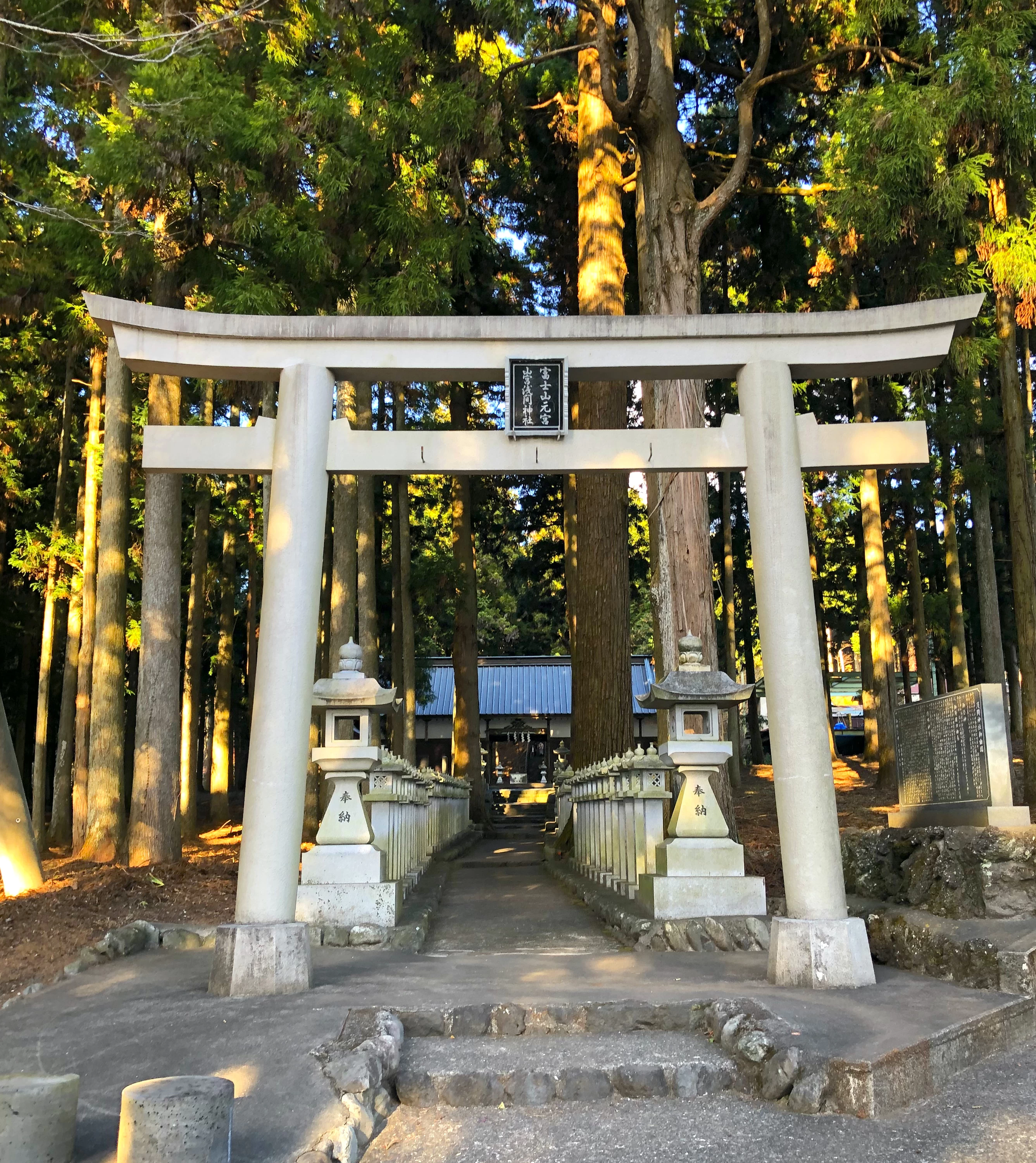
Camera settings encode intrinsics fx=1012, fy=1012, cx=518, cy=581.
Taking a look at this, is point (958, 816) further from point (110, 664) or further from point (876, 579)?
point (876, 579)

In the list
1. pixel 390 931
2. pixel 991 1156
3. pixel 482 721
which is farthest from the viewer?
pixel 482 721

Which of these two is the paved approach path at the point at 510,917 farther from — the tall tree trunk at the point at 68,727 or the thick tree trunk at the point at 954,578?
the thick tree trunk at the point at 954,578

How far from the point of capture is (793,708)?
6.51 metres

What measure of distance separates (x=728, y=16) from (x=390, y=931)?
44.9 feet

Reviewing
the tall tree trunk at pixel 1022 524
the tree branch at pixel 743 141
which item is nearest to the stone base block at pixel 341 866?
the tall tree trunk at pixel 1022 524

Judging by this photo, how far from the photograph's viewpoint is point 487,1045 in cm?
513

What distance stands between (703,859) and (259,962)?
3.83 meters

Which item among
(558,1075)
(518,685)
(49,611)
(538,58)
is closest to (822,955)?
(558,1075)

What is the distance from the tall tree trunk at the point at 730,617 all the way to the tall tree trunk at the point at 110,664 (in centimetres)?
1201

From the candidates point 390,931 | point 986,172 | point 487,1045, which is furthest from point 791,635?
point 986,172

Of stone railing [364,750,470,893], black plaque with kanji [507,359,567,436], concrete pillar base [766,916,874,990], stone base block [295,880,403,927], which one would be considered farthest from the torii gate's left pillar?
concrete pillar base [766,916,874,990]

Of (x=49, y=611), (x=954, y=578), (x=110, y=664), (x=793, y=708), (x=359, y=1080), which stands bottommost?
(x=359, y=1080)

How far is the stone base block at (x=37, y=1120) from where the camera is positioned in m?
3.50

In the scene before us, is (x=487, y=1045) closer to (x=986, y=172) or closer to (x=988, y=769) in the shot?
(x=988, y=769)
